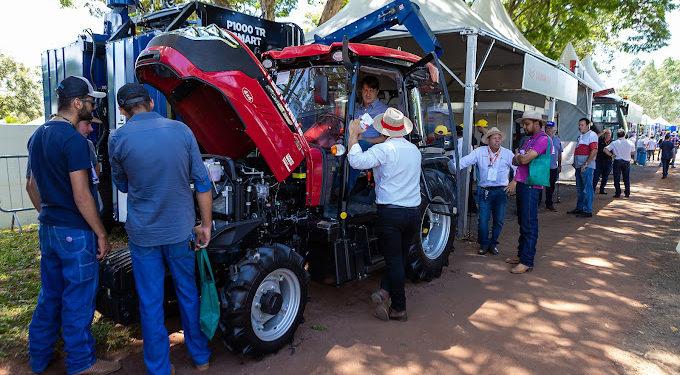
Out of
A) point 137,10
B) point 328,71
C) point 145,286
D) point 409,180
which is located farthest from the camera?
point 137,10

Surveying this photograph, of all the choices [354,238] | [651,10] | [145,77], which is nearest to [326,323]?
Result: [354,238]

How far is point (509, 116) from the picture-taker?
12828 millimetres

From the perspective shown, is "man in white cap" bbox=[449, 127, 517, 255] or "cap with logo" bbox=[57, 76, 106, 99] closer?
"cap with logo" bbox=[57, 76, 106, 99]

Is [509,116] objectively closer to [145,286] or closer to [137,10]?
[137,10]

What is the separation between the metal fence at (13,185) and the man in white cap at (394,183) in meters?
6.55

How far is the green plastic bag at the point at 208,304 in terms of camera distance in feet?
10.3

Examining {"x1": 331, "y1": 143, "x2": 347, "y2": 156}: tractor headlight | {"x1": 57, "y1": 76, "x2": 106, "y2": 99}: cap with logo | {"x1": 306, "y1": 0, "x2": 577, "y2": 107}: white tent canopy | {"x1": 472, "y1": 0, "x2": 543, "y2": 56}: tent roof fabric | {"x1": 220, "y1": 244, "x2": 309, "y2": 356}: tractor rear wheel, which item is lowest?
{"x1": 220, "y1": 244, "x2": 309, "y2": 356}: tractor rear wheel

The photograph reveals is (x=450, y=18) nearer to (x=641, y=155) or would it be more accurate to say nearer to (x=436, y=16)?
(x=436, y=16)

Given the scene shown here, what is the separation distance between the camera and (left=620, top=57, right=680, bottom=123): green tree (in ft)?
314

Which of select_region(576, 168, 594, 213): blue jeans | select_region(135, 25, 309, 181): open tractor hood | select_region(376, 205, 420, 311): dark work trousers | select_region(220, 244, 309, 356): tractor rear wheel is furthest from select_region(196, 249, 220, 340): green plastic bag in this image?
select_region(576, 168, 594, 213): blue jeans

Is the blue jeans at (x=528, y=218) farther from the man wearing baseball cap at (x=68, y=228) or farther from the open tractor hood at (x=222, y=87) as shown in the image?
the man wearing baseball cap at (x=68, y=228)

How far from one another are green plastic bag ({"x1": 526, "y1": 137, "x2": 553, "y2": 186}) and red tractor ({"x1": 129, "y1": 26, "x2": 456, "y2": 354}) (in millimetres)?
1265

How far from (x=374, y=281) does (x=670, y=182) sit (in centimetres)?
1620

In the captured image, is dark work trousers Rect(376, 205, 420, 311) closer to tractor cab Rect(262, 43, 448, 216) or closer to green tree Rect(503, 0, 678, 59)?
tractor cab Rect(262, 43, 448, 216)
